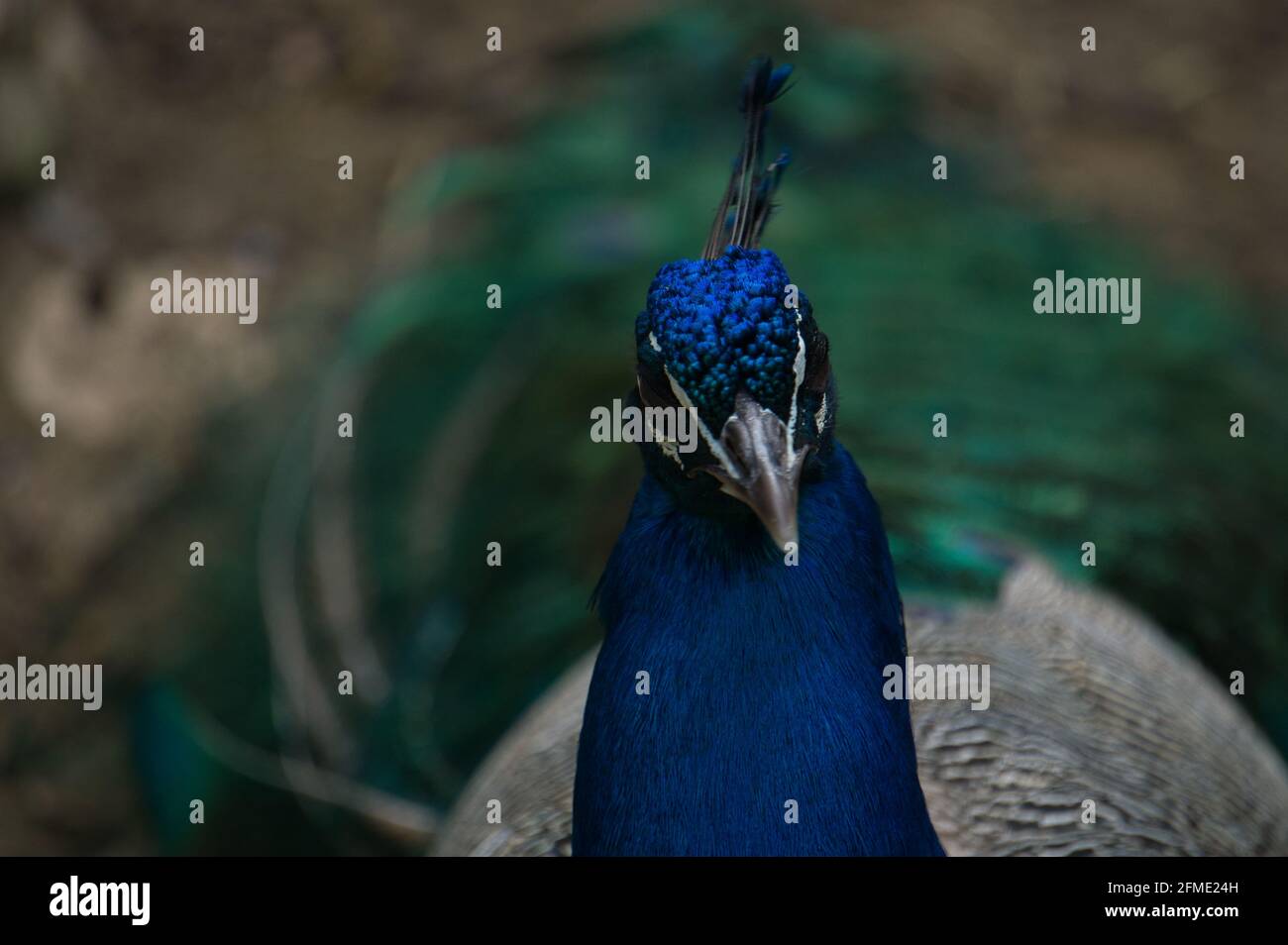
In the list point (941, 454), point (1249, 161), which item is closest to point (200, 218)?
point (941, 454)

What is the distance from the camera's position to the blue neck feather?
1.62 metres

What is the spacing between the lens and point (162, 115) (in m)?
4.32

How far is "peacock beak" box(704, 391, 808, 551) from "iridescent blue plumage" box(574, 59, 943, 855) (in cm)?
7

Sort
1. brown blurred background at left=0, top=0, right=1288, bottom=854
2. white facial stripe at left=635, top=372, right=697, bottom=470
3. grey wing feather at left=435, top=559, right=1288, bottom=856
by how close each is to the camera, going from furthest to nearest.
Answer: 1. brown blurred background at left=0, top=0, right=1288, bottom=854
2. grey wing feather at left=435, top=559, right=1288, bottom=856
3. white facial stripe at left=635, top=372, right=697, bottom=470

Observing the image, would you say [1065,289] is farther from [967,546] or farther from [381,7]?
[381,7]

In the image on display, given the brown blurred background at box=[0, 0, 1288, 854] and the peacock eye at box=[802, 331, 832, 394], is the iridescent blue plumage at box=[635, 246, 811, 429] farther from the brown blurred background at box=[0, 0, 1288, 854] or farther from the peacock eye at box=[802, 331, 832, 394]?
the brown blurred background at box=[0, 0, 1288, 854]

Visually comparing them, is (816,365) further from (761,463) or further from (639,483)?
(639,483)

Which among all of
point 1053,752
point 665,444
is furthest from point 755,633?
point 1053,752

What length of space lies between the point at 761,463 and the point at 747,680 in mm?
302

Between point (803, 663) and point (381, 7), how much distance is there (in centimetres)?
346

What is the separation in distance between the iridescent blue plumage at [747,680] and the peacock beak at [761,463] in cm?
7

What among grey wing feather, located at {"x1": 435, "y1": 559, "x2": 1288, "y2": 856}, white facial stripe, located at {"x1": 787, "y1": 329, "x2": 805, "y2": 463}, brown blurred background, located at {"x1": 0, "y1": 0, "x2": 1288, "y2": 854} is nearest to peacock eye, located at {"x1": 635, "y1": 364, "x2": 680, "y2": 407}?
white facial stripe, located at {"x1": 787, "y1": 329, "x2": 805, "y2": 463}

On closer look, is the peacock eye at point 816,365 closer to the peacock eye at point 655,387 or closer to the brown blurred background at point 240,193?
the peacock eye at point 655,387

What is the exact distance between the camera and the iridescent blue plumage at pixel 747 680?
1.62 meters
